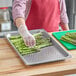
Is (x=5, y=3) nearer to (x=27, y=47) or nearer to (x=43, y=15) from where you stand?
(x=43, y=15)

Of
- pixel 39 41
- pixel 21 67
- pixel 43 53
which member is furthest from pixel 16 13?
pixel 21 67

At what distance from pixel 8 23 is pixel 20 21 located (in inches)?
49.8

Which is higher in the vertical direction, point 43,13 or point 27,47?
point 43,13

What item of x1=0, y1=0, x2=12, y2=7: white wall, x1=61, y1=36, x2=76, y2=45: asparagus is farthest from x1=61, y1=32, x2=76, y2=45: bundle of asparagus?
x1=0, y1=0, x2=12, y2=7: white wall

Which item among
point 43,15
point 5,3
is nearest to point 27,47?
point 43,15

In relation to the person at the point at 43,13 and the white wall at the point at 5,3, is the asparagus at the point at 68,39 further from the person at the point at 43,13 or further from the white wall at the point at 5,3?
the white wall at the point at 5,3

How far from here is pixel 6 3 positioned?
2688mm

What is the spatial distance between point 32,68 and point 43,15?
2.14ft

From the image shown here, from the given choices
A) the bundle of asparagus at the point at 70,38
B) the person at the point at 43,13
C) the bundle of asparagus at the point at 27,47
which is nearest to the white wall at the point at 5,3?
the person at the point at 43,13

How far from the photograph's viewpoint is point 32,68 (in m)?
1.23

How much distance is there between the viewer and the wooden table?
119cm

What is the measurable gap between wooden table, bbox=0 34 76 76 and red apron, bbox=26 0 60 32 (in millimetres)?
499

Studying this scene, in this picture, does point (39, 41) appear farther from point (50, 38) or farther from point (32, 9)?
point (32, 9)

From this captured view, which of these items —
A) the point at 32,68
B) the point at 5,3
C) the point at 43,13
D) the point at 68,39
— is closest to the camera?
the point at 32,68
